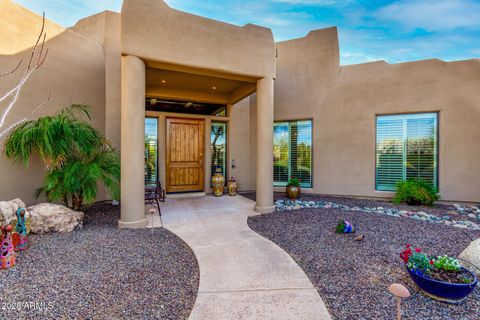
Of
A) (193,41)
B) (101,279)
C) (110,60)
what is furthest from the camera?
(110,60)

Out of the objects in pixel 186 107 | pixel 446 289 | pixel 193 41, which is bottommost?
pixel 446 289

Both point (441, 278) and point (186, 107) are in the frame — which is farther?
point (186, 107)

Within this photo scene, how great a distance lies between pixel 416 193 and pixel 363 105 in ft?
9.44

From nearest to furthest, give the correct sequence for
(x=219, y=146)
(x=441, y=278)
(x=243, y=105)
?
(x=441, y=278)
(x=219, y=146)
(x=243, y=105)

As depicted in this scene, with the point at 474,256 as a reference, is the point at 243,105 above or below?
above

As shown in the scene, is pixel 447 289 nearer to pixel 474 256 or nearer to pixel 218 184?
pixel 474 256

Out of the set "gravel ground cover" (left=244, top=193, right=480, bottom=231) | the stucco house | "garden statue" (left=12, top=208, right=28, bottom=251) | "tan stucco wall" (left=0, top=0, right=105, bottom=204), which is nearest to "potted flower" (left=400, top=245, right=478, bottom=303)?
"gravel ground cover" (left=244, top=193, right=480, bottom=231)

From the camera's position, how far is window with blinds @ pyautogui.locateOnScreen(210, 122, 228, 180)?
303 inches

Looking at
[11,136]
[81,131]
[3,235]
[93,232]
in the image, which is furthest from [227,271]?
[11,136]

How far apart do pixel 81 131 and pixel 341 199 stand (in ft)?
22.6

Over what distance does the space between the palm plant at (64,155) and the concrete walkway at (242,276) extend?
1.57 metres

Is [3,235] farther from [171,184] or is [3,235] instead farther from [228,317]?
[171,184]

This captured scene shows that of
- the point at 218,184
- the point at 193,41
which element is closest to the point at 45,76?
the point at 193,41

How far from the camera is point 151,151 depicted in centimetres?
687
